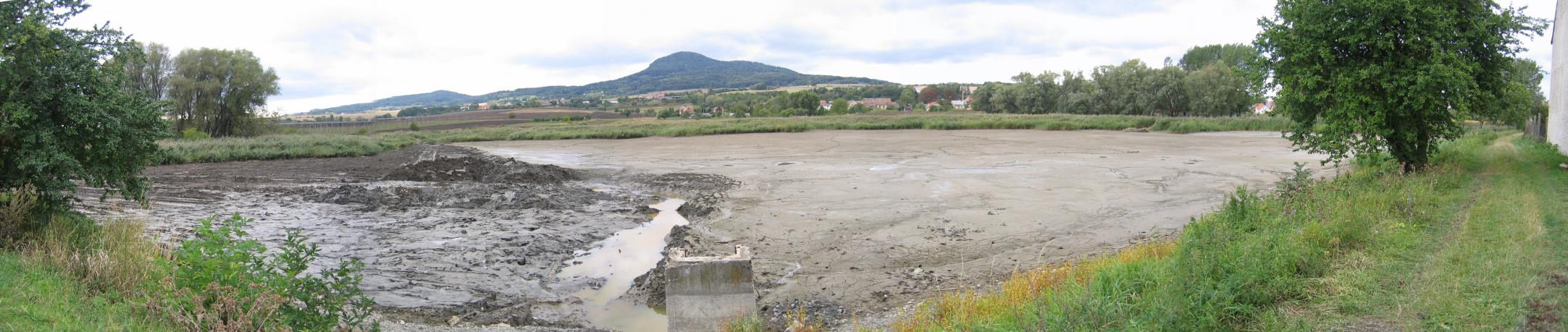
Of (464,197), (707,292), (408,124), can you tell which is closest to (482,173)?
(464,197)

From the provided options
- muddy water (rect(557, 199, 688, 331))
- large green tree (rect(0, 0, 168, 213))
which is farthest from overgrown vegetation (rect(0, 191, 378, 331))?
muddy water (rect(557, 199, 688, 331))

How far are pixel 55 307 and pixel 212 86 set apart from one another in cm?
5494

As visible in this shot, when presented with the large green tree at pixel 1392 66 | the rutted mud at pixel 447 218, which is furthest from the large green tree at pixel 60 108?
the large green tree at pixel 1392 66

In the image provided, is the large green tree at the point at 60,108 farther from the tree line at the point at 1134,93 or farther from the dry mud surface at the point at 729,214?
the tree line at the point at 1134,93

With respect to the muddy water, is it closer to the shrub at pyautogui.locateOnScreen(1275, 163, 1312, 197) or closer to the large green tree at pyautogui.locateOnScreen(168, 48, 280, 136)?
the shrub at pyautogui.locateOnScreen(1275, 163, 1312, 197)

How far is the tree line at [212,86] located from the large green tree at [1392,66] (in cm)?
5619

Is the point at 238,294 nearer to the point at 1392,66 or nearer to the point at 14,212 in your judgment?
the point at 14,212

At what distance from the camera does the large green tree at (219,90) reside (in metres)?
51.4

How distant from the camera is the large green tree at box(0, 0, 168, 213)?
859cm

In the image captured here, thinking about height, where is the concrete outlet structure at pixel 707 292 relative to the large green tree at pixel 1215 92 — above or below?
below

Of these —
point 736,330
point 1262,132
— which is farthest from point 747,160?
point 1262,132

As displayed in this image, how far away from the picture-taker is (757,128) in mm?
59469

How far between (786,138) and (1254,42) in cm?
3394

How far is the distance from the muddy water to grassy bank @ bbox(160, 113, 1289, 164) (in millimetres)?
28706
